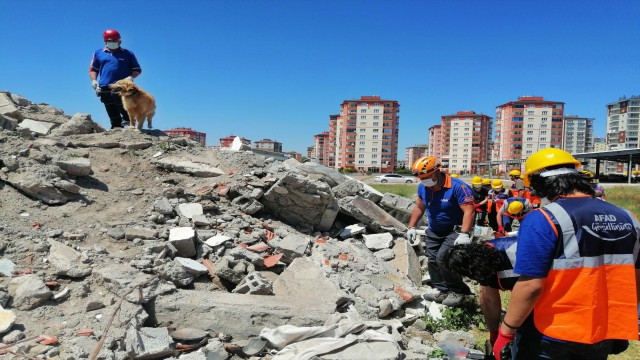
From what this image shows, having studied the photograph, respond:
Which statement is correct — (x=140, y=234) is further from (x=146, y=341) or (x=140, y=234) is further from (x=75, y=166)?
(x=75, y=166)

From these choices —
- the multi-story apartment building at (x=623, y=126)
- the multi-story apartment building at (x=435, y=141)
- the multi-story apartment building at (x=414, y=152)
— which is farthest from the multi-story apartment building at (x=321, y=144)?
the multi-story apartment building at (x=623, y=126)

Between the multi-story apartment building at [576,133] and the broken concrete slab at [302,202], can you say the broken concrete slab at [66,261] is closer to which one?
the broken concrete slab at [302,202]

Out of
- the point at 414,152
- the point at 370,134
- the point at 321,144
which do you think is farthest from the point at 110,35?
the point at 414,152

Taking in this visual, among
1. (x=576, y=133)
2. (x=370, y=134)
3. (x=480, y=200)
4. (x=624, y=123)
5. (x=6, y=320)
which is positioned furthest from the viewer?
(x=576, y=133)

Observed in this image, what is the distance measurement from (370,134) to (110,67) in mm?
71825

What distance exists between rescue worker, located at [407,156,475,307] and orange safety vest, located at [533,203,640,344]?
7.93 ft

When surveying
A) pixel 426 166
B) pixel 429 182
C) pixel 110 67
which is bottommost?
pixel 429 182

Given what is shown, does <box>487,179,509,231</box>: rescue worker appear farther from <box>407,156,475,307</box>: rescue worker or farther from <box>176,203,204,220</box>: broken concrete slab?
<box>176,203,204,220</box>: broken concrete slab

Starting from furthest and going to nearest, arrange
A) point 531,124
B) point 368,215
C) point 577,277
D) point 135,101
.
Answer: point 531,124
point 135,101
point 368,215
point 577,277

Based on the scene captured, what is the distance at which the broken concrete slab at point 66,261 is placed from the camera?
3.61 meters

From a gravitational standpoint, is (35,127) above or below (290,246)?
above

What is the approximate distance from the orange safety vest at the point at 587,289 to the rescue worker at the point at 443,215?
242 centimetres

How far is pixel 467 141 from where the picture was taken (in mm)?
79250

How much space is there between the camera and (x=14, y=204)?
182 inches
